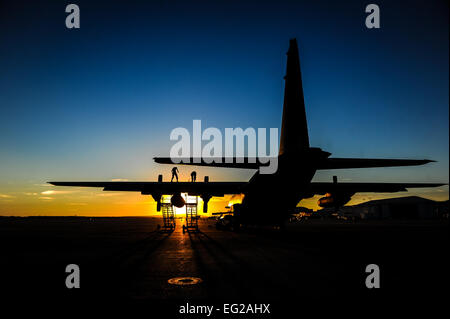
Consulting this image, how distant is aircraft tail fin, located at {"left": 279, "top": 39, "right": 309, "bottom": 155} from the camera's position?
13.7 m

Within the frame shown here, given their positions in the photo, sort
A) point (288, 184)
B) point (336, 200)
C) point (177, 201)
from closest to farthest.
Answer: point (288, 184) → point (336, 200) → point (177, 201)

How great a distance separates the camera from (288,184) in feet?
53.7

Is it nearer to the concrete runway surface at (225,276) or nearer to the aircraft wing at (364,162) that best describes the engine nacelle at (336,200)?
the aircraft wing at (364,162)

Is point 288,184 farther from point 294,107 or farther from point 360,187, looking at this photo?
point 360,187

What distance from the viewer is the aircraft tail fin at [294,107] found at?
45.1ft

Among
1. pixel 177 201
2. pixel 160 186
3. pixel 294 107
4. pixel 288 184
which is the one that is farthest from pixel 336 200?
pixel 160 186

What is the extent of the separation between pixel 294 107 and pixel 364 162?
4.06m

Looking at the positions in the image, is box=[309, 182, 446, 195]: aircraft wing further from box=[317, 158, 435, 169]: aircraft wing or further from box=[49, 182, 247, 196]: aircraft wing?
box=[317, 158, 435, 169]: aircraft wing

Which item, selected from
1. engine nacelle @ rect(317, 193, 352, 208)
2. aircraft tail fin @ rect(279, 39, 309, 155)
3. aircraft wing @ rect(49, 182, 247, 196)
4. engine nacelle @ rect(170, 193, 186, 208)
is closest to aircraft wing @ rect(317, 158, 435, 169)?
aircraft tail fin @ rect(279, 39, 309, 155)

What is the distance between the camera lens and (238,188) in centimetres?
2127

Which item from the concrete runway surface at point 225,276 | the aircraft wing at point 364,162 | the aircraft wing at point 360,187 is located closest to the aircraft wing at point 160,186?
the aircraft wing at point 360,187

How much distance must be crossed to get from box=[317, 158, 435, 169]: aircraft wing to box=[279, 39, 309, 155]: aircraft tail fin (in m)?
1.44

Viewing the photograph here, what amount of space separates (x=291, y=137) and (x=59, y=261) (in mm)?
10802
